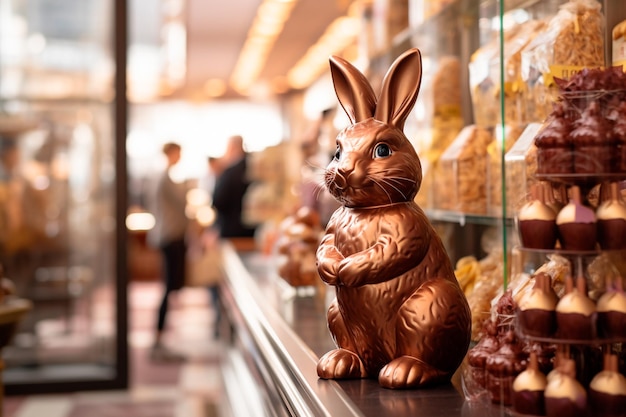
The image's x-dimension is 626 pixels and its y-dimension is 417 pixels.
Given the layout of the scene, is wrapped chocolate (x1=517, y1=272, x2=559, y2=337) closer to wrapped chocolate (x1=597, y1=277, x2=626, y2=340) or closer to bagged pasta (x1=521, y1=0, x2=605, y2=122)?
wrapped chocolate (x1=597, y1=277, x2=626, y2=340)

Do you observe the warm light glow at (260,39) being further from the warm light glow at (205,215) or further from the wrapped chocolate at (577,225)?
the wrapped chocolate at (577,225)

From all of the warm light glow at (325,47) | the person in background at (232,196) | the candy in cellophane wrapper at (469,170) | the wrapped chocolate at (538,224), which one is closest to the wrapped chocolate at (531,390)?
the wrapped chocolate at (538,224)

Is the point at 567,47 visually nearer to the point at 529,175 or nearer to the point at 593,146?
the point at 529,175

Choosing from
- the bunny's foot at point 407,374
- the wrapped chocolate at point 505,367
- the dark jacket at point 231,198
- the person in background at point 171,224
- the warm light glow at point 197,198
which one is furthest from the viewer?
the warm light glow at point 197,198

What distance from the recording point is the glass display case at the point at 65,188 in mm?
5695

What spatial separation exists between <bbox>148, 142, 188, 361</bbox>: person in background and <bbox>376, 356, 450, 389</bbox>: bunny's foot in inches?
236

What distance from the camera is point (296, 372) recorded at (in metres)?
1.55

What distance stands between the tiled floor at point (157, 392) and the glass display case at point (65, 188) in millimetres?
228

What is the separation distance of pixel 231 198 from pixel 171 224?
0.60 m

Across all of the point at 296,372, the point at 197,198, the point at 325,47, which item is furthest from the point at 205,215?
the point at 296,372

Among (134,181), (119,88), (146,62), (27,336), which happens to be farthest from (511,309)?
(134,181)

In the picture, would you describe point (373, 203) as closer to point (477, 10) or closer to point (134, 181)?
point (477, 10)

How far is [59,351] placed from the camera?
5.87 meters

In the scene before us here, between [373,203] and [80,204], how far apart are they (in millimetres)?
4798
